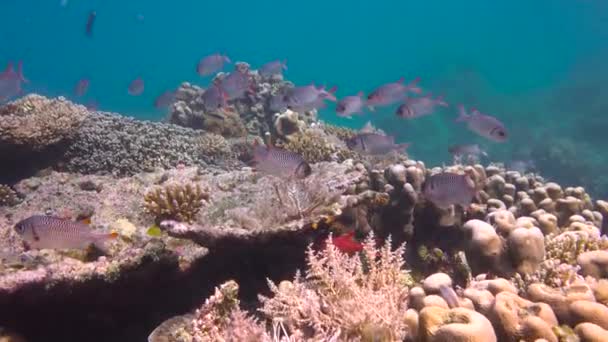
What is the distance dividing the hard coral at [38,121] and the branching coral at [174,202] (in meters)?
3.88

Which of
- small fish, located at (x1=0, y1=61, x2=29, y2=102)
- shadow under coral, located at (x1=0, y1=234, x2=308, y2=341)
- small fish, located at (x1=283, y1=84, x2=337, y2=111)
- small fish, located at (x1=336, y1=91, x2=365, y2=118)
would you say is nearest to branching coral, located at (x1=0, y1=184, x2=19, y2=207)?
small fish, located at (x1=0, y1=61, x2=29, y2=102)

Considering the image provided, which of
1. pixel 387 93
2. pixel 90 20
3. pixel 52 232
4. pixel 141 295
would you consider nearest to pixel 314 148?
pixel 387 93

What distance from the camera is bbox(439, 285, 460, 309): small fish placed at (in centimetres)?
284

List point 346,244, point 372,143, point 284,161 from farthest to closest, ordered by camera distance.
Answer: point 372,143 → point 284,161 → point 346,244

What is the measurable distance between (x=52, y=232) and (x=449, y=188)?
Answer: 3.91 m

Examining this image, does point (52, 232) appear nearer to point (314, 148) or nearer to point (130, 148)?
point (130, 148)

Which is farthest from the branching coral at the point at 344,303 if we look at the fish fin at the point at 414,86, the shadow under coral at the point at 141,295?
the fish fin at the point at 414,86

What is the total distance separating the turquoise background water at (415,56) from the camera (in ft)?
107

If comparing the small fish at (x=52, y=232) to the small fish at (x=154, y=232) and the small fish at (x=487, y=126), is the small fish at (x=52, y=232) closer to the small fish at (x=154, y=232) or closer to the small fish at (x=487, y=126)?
the small fish at (x=154, y=232)

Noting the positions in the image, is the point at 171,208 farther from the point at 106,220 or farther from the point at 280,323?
the point at 280,323

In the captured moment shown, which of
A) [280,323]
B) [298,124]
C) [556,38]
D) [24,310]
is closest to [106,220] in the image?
[24,310]

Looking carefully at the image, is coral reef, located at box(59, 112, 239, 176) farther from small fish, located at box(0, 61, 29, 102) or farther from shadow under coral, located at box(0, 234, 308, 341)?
shadow under coral, located at box(0, 234, 308, 341)

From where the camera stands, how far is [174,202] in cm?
508

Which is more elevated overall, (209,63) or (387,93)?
(209,63)
